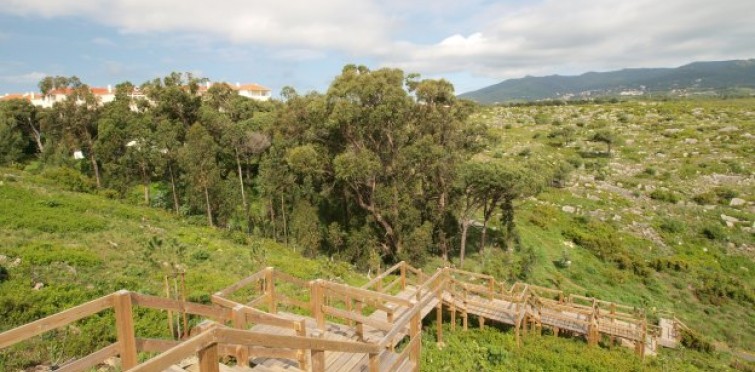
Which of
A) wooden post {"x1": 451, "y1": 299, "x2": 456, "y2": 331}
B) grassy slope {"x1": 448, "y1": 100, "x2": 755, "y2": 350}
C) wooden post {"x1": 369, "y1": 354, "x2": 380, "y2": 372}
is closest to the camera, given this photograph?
wooden post {"x1": 369, "y1": 354, "x2": 380, "y2": 372}

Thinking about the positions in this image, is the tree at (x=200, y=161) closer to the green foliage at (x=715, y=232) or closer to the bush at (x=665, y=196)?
the green foliage at (x=715, y=232)

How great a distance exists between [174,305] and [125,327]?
69cm

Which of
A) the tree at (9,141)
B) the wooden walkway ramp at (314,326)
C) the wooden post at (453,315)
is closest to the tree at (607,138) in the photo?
the wooden walkway ramp at (314,326)

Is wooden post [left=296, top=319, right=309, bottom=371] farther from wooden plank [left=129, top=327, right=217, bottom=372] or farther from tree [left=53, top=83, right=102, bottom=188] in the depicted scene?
tree [left=53, top=83, right=102, bottom=188]

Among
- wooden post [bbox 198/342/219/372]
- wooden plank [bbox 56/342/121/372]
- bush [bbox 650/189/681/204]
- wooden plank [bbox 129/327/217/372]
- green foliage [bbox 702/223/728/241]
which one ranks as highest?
wooden plank [bbox 129/327/217/372]

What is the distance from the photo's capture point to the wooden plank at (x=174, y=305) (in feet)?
17.6

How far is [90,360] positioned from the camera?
17.1 ft

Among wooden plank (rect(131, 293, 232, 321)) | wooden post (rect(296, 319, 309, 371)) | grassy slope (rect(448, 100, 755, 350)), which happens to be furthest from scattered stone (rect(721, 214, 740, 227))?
wooden plank (rect(131, 293, 232, 321))

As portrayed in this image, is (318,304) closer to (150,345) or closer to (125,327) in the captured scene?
(150,345)

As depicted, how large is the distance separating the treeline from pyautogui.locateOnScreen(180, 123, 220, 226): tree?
8 centimetres

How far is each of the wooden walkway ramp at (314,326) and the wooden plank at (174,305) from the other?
0.6 inches

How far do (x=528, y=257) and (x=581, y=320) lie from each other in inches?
375

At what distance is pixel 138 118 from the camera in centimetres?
3684

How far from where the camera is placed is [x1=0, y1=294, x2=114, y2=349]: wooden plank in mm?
4277
